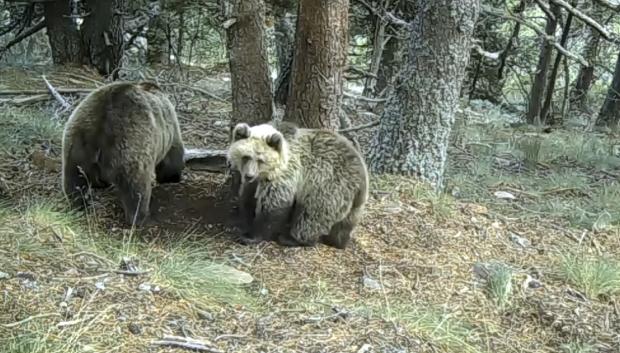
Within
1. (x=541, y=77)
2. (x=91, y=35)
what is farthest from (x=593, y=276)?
(x=541, y=77)

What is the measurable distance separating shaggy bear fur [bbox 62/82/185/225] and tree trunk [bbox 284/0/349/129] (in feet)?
3.69

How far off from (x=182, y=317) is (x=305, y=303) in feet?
2.40

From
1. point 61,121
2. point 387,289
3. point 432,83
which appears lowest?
point 387,289

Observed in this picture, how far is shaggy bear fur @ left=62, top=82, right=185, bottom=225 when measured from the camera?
4.55m

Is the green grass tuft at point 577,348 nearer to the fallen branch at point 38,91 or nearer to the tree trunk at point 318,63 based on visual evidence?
the tree trunk at point 318,63

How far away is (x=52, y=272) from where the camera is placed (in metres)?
3.72

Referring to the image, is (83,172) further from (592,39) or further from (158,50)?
(592,39)

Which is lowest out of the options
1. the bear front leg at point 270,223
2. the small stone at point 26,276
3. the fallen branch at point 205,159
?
the small stone at point 26,276

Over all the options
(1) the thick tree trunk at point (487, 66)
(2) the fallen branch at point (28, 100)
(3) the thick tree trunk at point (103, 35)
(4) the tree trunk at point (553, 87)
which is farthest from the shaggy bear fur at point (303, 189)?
(1) the thick tree trunk at point (487, 66)

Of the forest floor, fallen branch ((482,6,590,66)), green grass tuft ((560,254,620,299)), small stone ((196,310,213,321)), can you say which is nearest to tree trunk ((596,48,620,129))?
fallen branch ((482,6,590,66))

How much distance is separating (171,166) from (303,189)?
123cm

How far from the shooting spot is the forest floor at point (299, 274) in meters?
3.46

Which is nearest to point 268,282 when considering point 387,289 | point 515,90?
point 387,289

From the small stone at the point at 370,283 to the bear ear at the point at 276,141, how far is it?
1.01 m
